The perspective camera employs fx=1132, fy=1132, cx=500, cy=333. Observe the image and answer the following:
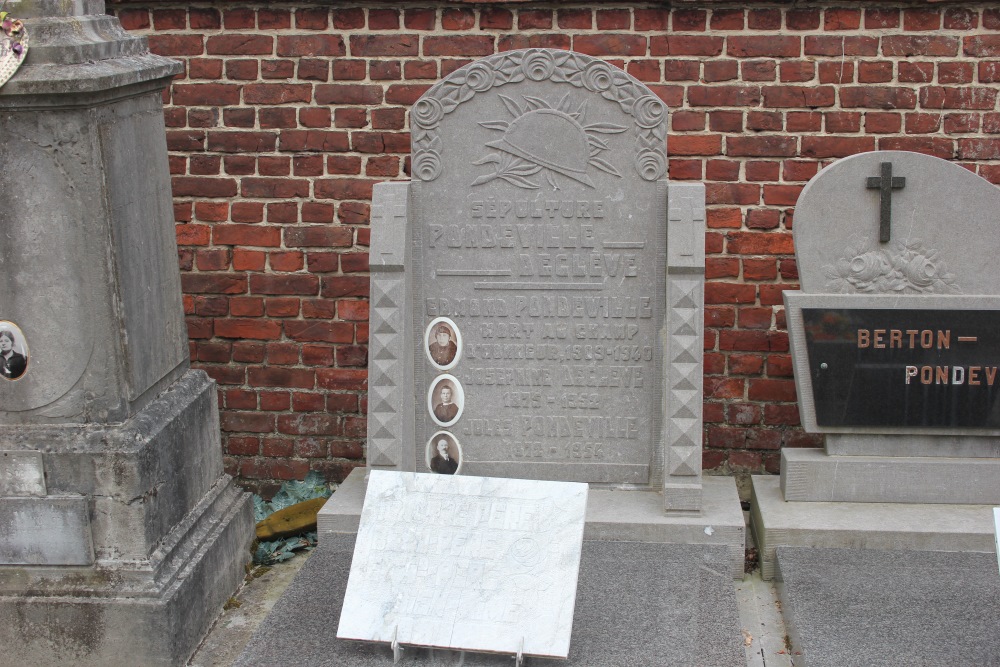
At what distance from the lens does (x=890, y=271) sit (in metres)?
4.14

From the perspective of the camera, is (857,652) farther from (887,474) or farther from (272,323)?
(272,323)

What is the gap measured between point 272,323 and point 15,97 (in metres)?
1.97

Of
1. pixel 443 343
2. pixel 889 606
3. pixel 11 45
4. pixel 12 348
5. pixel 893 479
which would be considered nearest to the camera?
pixel 11 45

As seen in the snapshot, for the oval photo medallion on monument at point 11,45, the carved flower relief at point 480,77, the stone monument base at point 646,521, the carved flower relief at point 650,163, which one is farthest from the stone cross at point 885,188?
the oval photo medallion on monument at point 11,45

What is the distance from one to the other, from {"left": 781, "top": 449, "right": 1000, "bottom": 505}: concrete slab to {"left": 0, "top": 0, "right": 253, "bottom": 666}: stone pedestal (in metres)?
2.23

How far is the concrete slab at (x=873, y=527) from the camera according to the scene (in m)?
3.96

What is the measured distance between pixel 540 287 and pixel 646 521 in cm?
94

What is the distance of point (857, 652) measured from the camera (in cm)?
331

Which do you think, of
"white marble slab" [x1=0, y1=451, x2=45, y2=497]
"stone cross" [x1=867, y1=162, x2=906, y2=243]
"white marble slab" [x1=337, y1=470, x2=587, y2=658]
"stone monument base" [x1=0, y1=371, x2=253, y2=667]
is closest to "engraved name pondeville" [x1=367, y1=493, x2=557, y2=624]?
"white marble slab" [x1=337, y1=470, x2=587, y2=658]

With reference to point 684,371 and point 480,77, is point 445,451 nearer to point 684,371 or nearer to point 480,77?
point 684,371

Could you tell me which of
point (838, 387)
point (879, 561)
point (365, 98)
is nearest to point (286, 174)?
point (365, 98)

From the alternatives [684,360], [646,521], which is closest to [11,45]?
[684,360]

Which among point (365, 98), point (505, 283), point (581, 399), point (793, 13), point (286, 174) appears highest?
point (793, 13)

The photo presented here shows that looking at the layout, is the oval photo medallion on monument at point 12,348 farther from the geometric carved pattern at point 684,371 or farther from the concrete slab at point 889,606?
the concrete slab at point 889,606
